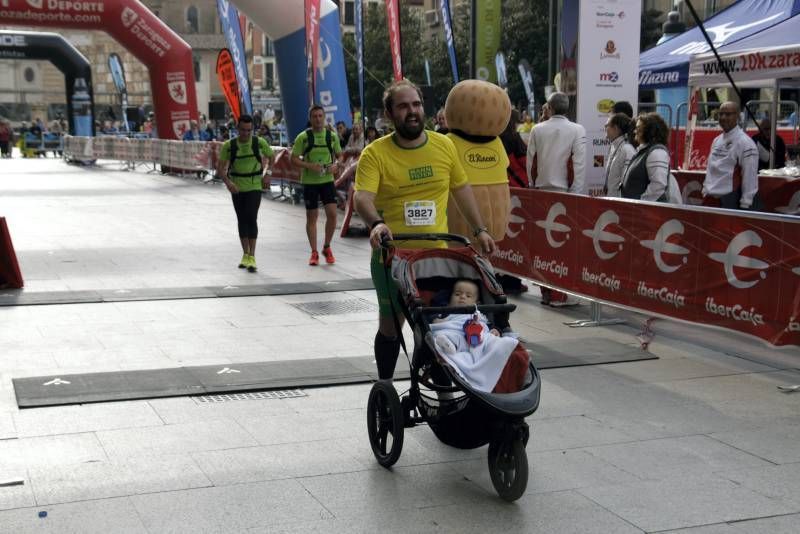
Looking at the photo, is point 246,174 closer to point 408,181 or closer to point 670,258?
point 670,258

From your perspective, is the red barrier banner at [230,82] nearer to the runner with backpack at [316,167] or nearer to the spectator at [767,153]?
the runner with backpack at [316,167]

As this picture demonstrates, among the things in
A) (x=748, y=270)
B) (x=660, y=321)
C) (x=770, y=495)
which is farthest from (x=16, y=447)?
(x=660, y=321)

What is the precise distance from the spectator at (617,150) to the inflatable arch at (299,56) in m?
11.1

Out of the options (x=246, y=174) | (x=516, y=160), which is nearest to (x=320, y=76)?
(x=246, y=174)

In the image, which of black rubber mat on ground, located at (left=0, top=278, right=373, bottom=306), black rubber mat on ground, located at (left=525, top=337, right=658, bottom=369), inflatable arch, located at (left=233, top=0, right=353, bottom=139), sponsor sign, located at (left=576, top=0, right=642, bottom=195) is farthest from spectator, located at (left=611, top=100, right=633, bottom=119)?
inflatable arch, located at (left=233, top=0, right=353, bottom=139)

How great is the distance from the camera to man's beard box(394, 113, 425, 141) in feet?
18.6

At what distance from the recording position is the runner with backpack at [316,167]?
42.2 feet

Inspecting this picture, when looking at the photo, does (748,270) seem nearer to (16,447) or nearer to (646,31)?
(16,447)

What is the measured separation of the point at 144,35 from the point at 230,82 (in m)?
6.36

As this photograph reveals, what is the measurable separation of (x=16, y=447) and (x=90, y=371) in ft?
5.89

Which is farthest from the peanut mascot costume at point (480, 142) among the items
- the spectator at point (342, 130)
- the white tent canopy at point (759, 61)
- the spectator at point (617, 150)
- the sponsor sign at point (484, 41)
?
the spectator at point (342, 130)

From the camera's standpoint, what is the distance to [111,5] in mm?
29891

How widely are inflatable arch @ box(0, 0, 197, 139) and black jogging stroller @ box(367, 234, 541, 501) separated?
2587cm

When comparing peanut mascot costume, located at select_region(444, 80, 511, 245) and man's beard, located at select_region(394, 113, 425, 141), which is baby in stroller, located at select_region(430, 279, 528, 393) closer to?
man's beard, located at select_region(394, 113, 425, 141)
